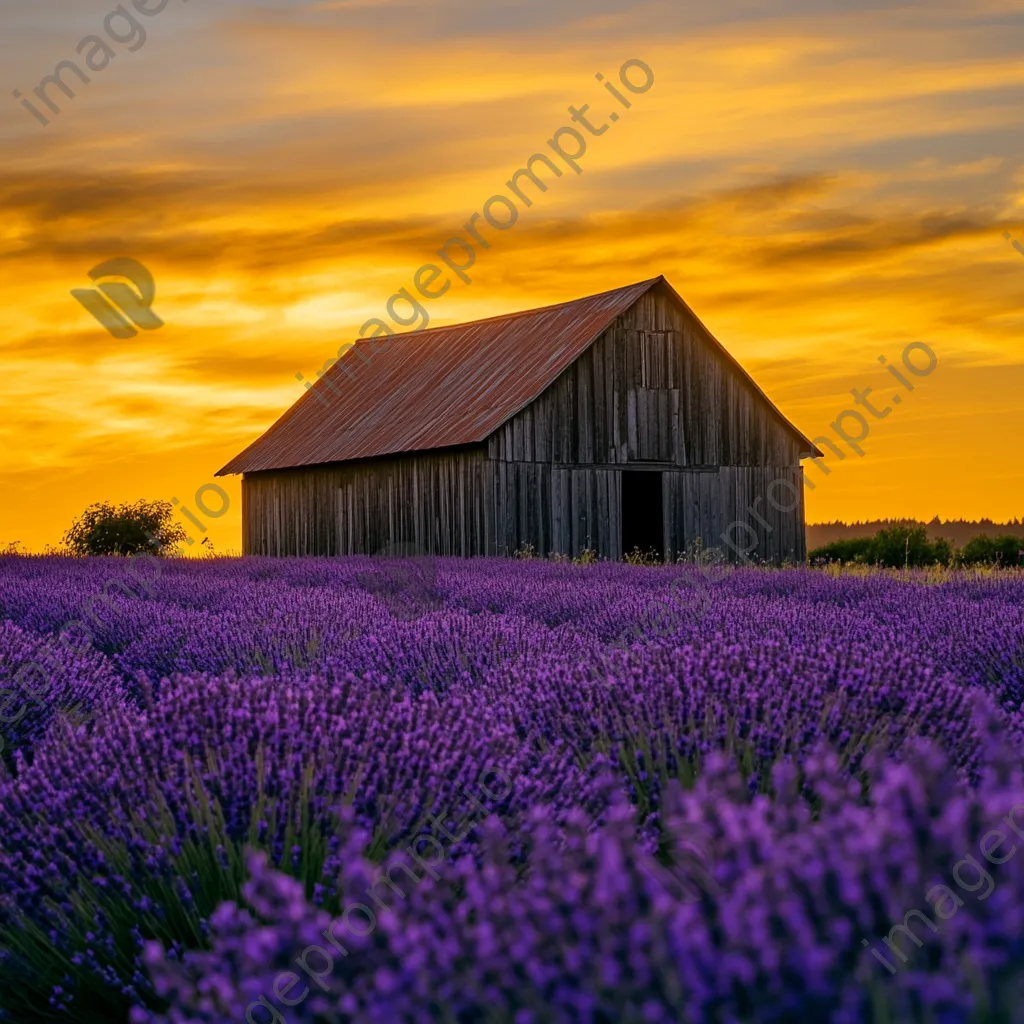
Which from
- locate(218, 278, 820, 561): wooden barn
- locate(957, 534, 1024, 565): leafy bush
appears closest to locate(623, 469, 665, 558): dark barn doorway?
locate(218, 278, 820, 561): wooden barn

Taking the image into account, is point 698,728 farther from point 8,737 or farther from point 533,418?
point 533,418

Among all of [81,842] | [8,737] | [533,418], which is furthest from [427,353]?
[81,842]

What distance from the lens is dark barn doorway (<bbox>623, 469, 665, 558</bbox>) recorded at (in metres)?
25.0

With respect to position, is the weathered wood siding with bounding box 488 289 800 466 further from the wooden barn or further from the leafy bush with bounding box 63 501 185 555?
the leafy bush with bounding box 63 501 185 555

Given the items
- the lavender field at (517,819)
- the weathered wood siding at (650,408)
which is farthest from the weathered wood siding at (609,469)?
the lavender field at (517,819)

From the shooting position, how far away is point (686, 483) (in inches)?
864

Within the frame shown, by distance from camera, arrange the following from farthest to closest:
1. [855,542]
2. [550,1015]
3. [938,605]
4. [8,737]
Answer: [855,542]
[938,605]
[8,737]
[550,1015]

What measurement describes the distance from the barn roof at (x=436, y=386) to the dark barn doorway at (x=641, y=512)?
3.34m

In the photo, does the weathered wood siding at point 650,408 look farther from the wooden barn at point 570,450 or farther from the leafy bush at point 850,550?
the leafy bush at point 850,550

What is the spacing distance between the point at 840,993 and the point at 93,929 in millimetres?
2122

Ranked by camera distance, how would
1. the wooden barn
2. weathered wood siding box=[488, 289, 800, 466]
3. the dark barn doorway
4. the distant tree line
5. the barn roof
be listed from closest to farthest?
1. the wooden barn
2. weathered wood siding box=[488, 289, 800, 466]
3. the barn roof
4. the dark barn doorway
5. the distant tree line

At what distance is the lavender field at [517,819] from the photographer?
4.62 feet

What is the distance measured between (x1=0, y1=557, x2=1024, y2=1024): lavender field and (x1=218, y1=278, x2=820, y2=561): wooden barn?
12.8 meters

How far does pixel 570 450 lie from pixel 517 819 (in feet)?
59.0
